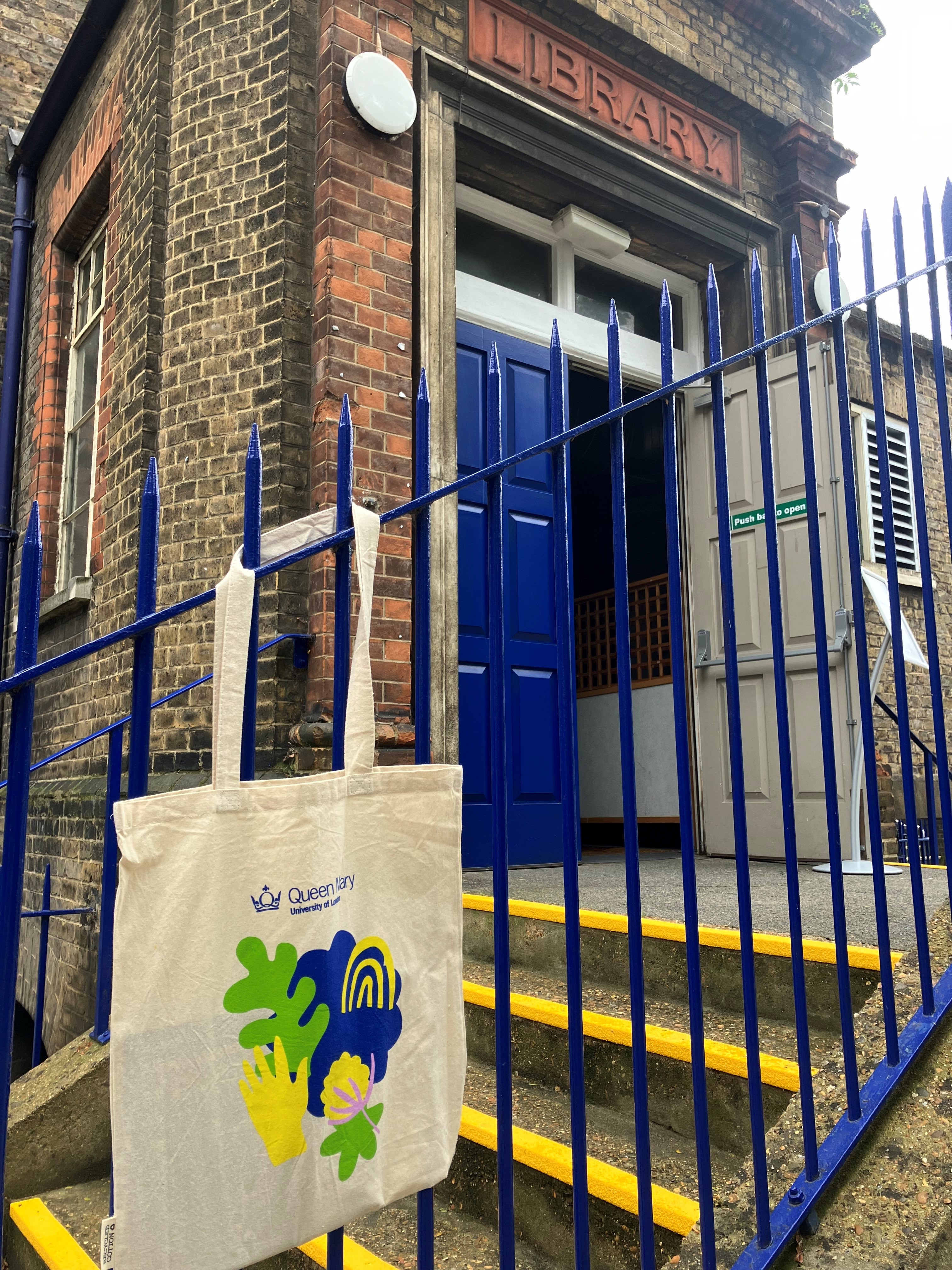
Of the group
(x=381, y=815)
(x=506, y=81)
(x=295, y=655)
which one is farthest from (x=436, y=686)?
(x=506, y=81)

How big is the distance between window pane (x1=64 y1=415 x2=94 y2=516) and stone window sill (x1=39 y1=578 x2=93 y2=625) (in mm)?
733

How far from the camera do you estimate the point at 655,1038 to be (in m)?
2.10

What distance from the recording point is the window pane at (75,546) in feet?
19.1

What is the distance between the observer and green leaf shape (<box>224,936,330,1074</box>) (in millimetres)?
1080

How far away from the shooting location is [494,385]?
1.50 m

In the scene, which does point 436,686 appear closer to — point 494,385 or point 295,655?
point 295,655

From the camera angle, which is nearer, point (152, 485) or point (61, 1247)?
point (152, 485)

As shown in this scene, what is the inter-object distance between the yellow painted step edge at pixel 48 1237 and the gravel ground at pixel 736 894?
150 cm

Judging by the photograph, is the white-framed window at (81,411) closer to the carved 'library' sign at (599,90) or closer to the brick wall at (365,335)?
the brick wall at (365,335)

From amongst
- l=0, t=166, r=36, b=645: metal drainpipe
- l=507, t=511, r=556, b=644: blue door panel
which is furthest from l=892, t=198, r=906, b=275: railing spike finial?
l=0, t=166, r=36, b=645: metal drainpipe

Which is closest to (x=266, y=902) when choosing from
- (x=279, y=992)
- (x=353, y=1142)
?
(x=279, y=992)

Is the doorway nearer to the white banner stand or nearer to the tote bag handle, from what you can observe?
the white banner stand

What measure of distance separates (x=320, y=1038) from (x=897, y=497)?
734 centimetres

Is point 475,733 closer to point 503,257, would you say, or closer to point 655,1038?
point 655,1038
